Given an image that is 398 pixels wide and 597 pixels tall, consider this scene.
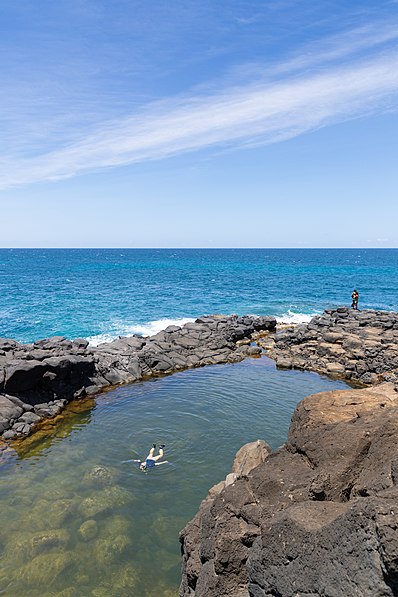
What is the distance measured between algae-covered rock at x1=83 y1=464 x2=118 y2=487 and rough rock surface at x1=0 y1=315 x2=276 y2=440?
683 cm

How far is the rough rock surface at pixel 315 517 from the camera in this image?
6.77 meters

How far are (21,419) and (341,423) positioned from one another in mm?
21789

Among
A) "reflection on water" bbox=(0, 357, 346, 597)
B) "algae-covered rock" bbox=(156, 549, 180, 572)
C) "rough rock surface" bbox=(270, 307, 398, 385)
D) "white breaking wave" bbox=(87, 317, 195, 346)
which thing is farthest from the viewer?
"white breaking wave" bbox=(87, 317, 195, 346)

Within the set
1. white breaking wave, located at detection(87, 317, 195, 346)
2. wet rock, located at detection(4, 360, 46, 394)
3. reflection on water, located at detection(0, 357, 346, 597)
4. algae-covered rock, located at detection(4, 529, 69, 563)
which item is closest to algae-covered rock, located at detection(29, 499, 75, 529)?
reflection on water, located at detection(0, 357, 346, 597)

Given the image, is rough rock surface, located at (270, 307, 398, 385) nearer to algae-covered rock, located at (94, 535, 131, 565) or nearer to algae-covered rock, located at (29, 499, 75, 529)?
algae-covered rock, located at (29, 499, 75, 529)

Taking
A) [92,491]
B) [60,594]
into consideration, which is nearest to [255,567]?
[60,594]

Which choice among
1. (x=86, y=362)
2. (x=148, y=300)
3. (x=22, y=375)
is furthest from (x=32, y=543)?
(x=148, y=300)

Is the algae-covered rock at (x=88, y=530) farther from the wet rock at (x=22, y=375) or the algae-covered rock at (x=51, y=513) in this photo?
the wet rock at (x=22, y=375)

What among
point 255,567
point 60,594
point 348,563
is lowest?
point 60,594

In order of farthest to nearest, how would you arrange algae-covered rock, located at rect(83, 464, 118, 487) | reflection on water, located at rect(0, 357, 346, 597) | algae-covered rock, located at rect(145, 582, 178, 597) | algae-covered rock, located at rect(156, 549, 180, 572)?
1. algae-covered rock, located at rect(83, 464, 118, 487)
2. algae-covered rock, located at rect(156, 549, 180, 572)
3. reflection on water, located at rect(0, 357, 346, 597)
4. algae-covered rock, located at rect(145, 582, 178, 597)

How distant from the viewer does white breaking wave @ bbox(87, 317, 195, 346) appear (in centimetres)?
5144

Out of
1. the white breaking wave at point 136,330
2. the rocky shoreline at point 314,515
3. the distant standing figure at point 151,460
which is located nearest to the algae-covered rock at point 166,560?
the rocky shoreline at point 314,515

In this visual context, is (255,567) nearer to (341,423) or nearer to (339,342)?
(341,423)

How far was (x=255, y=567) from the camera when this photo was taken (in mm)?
8531
